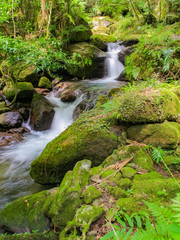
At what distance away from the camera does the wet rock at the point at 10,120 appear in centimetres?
756

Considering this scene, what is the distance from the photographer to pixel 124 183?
225 cm

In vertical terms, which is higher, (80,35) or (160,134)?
(80,35)

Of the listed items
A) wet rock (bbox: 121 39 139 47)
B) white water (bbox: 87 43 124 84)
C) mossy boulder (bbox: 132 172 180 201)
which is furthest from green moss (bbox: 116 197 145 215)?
wet rock (bbox: 121 39 139 47)

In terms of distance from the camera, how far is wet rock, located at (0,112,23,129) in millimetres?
7562

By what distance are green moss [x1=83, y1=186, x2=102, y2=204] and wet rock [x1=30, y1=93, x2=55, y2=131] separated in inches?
235

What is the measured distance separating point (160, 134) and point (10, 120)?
710 centimetres

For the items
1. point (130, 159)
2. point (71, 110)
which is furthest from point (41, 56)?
point (130, 159)

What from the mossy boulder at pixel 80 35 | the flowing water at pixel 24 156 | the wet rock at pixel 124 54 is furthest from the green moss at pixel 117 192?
the mossy boulder at pixel 80 35

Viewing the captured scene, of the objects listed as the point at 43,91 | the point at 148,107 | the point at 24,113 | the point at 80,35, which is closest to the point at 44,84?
the point at 43,91

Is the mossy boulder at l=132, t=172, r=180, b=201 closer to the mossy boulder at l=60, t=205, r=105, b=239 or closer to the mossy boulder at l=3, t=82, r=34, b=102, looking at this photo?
the mossy boulder at l=60, t=205, r=105, b=239

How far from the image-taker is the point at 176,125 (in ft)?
10.9

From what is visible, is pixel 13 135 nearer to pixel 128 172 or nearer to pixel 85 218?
pixel 128 172

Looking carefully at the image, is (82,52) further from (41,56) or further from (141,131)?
(141,131)

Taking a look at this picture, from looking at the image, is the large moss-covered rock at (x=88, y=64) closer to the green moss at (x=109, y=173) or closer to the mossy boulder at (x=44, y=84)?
the mossy boulder at (x=44, y=84)
